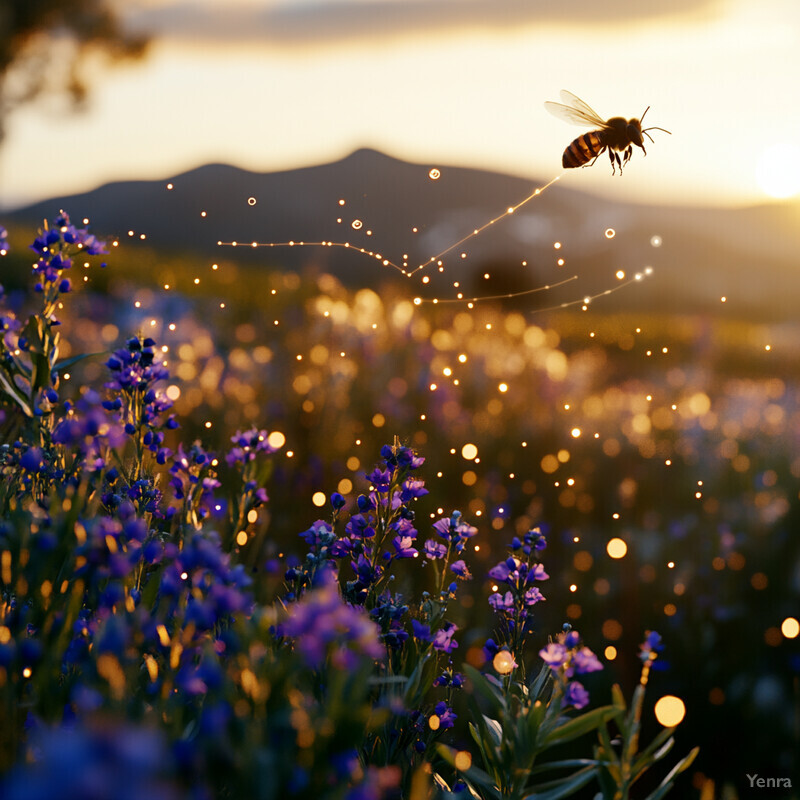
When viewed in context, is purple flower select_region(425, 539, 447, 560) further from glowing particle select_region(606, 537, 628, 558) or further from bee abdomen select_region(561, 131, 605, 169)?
glowing particle select_region(606, 537, 628, 558)

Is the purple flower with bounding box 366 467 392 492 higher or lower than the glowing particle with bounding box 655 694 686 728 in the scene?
higher

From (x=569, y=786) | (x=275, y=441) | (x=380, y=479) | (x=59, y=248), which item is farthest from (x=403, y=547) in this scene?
(x=59, y=248)

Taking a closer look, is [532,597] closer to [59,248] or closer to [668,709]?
[668,709]

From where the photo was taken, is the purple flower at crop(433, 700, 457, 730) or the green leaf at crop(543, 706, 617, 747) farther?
the purple flower at crop(433, 700, 457, 730)

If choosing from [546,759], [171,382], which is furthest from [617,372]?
[546,759]

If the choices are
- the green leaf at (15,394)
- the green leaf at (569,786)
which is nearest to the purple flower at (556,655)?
the green leaf at (569,786)

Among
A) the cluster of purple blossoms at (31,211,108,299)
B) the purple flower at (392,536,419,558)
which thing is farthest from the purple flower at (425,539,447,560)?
the cluster of purple blossoms at (31,211,108,299)
